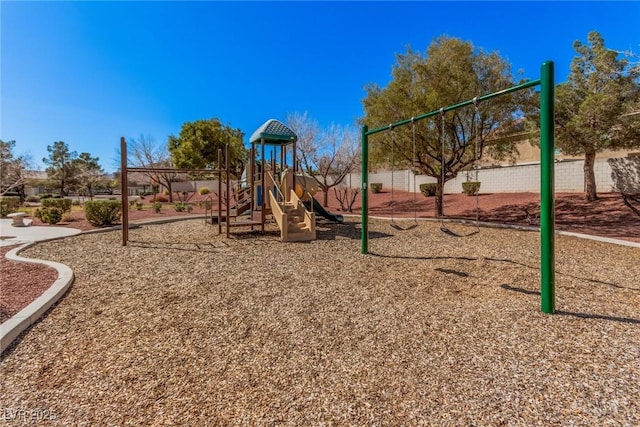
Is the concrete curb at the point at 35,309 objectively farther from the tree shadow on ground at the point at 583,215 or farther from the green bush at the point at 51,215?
the tree shadow on ground at the point at 583,215

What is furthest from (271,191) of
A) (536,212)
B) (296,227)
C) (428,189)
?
(428,189)

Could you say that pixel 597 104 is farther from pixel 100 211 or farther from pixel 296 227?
pixel 100 211

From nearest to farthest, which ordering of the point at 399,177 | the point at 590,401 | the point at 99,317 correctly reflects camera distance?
the point at 590,401 → the point at 99,317 → the point at 399,177

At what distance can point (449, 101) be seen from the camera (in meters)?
10.0

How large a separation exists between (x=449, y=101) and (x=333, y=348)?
376 inches

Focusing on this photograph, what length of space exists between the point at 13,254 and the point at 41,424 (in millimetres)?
6046

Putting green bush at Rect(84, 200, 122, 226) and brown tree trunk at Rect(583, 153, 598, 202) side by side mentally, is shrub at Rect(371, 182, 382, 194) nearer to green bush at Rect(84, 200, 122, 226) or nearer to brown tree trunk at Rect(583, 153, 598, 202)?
brown tree trunk at Rect(583, 153, 598, 202)

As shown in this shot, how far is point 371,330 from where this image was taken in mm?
3068

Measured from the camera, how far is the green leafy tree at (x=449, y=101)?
10016 millimetres

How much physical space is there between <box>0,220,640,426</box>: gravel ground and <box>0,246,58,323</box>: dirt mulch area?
36 cm

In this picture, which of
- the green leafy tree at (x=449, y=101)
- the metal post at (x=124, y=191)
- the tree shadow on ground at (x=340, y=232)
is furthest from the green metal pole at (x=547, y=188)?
the metal post at (x=124, y=191)

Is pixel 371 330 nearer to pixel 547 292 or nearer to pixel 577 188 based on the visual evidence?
pixel 547 292

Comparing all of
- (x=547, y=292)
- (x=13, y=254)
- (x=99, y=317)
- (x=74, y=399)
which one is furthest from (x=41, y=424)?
(x=13, y=254)

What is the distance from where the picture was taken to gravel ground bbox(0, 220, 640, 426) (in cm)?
197
